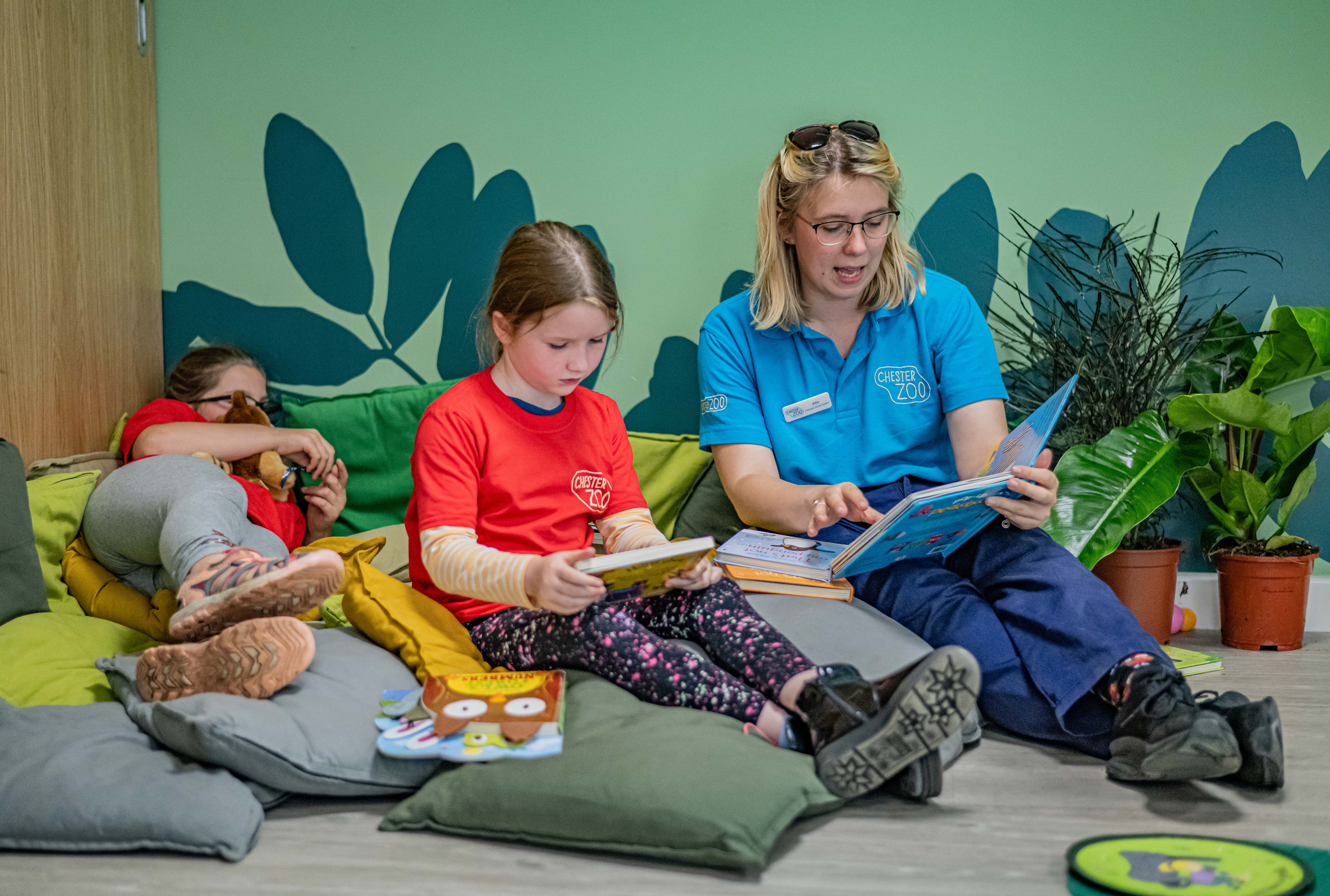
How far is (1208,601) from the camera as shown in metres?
2.40

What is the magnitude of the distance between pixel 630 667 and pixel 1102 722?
71cm

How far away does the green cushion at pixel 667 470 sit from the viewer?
2.20 meters

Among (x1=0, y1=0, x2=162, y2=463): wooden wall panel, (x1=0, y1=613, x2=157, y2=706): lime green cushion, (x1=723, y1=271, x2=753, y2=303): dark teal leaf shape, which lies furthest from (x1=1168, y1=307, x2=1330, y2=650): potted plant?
(x1=0, y1=0, x2=162, y2=463): wooden wall panel

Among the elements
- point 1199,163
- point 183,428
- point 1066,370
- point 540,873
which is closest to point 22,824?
point 540,873

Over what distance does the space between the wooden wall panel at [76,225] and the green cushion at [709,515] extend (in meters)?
1.38

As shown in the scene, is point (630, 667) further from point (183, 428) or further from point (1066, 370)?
point (1066, 370)

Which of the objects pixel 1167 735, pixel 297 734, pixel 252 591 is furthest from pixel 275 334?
pixel 1167 735

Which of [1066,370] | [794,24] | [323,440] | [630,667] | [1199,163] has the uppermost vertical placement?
[794,24]

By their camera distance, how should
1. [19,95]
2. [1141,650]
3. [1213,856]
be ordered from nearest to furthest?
[1213,856] < [1141,650] < [19,95]

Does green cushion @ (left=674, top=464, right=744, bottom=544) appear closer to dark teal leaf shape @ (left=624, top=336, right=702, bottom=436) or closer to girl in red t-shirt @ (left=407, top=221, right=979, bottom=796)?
dark teal leaf shape @ (left=624, top=336, right=702, bottom=436)

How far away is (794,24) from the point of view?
2.37 meters

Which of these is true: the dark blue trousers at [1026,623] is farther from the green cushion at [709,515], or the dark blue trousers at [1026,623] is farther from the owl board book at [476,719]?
the owl board book at [476,719]

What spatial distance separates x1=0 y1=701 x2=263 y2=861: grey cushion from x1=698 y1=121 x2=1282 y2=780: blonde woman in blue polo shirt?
983 mm

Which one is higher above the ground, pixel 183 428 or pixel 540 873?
pixel 183 428
